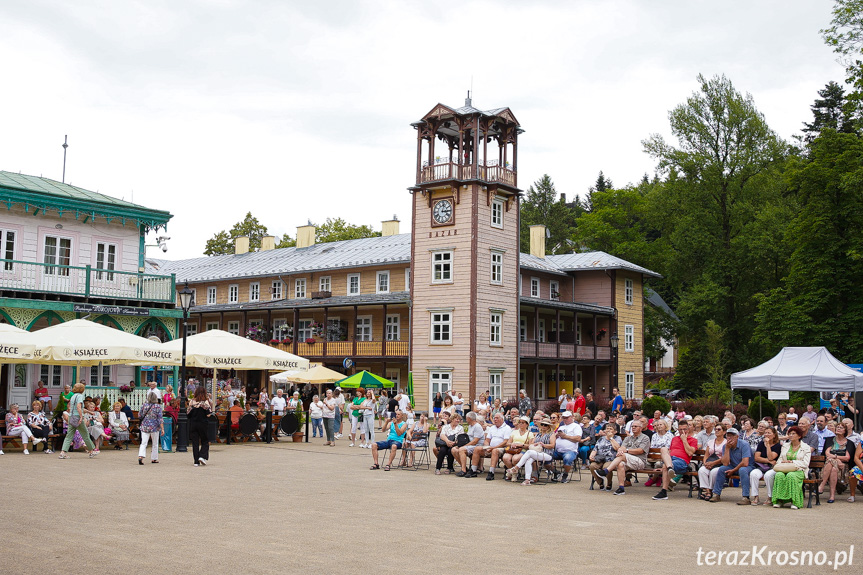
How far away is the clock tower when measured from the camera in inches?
1618

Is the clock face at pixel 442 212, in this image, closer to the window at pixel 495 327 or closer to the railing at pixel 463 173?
the railing at pixel 463 173

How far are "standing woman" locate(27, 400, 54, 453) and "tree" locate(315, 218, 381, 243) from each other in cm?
4645

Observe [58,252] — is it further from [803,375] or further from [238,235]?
[238,235]

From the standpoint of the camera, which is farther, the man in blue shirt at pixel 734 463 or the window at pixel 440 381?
the window at pixel 440 381

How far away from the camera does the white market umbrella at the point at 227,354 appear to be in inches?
926

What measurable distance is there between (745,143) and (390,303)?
2329 cm

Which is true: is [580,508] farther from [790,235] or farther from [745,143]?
[745,143]

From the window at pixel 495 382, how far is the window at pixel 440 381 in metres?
1.98

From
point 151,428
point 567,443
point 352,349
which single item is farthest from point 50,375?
point 567,443

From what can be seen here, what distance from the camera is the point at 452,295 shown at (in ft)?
137

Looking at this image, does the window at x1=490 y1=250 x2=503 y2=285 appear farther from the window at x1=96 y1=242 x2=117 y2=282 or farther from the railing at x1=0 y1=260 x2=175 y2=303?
the window at x1=96 y1=242 x2=117 y2=282

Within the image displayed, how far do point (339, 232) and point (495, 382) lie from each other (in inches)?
1157

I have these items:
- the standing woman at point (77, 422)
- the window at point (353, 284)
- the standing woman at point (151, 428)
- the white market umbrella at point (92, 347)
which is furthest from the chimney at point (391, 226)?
the standing woman at point (151, 428)

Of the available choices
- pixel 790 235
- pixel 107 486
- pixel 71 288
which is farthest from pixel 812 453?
pixel 790 235
